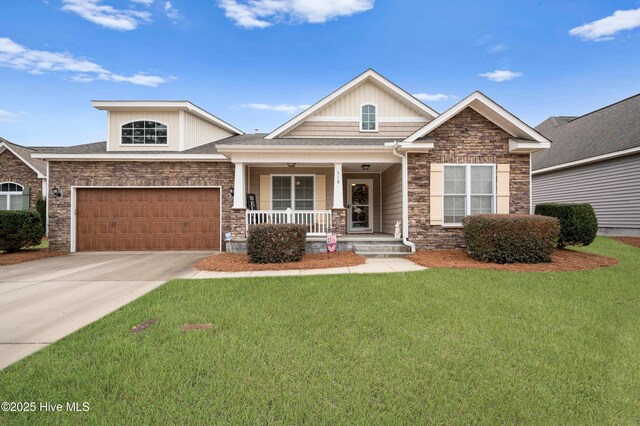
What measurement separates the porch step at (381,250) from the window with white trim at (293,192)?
3.41 meters

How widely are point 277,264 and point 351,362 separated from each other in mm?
5162

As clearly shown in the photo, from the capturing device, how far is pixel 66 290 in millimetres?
5555

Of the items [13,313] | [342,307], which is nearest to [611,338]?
[342,307]

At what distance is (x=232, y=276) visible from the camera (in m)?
6.48

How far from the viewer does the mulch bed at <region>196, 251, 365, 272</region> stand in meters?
7.29

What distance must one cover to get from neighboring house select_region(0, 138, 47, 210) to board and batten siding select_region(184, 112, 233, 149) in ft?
33.5

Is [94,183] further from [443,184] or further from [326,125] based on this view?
[443,184]

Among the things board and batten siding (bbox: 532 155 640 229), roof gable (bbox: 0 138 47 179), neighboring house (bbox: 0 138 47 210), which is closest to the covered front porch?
board and batten siding (bbox: 532 155 640 229)

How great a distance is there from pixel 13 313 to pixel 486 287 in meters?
7.73

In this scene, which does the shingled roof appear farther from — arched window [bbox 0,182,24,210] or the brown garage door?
arched window [bbox 0,182,24,210]

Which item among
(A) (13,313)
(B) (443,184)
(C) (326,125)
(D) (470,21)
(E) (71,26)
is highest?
(D) (470,21)

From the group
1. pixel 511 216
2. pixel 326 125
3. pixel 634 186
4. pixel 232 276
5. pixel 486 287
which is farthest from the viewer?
pixel 634 186

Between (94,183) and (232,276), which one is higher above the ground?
(94,183)

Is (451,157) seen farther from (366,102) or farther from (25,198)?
(25,198)
